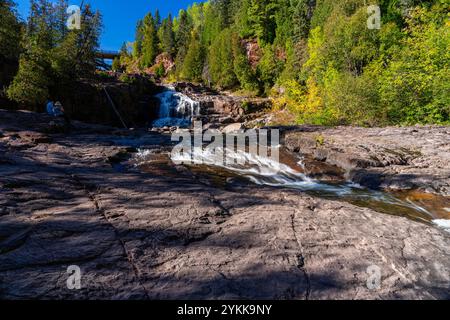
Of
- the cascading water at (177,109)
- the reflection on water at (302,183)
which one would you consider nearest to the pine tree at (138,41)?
the cascading water at (177,109)

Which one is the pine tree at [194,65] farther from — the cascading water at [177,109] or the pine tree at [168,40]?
the cascading water at [177,109]

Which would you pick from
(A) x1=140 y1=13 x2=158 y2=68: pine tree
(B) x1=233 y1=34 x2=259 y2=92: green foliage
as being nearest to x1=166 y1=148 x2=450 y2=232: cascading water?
(B) x1=233 y1=34 x2=259 y2=92: green foliage

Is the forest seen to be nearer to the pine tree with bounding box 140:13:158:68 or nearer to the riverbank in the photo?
the riverbank

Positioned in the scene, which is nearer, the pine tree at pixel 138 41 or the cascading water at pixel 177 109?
the cascading water at pixel 177 109

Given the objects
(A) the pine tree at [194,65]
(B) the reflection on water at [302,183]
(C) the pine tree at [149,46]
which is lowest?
(B) the reflection on water at [302,183]

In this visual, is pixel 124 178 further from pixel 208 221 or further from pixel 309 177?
pixel 309 177

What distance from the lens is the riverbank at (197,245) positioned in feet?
8.19

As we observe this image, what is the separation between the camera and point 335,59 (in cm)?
2722

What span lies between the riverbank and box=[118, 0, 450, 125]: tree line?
53.4ft

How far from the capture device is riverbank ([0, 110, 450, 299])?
8.19 ft

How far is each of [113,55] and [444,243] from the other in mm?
106017

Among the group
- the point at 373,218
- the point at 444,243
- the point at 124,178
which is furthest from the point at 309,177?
the point at 124,178

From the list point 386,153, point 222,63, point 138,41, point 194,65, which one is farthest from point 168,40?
point 386,153

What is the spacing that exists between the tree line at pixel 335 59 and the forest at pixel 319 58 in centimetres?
9
